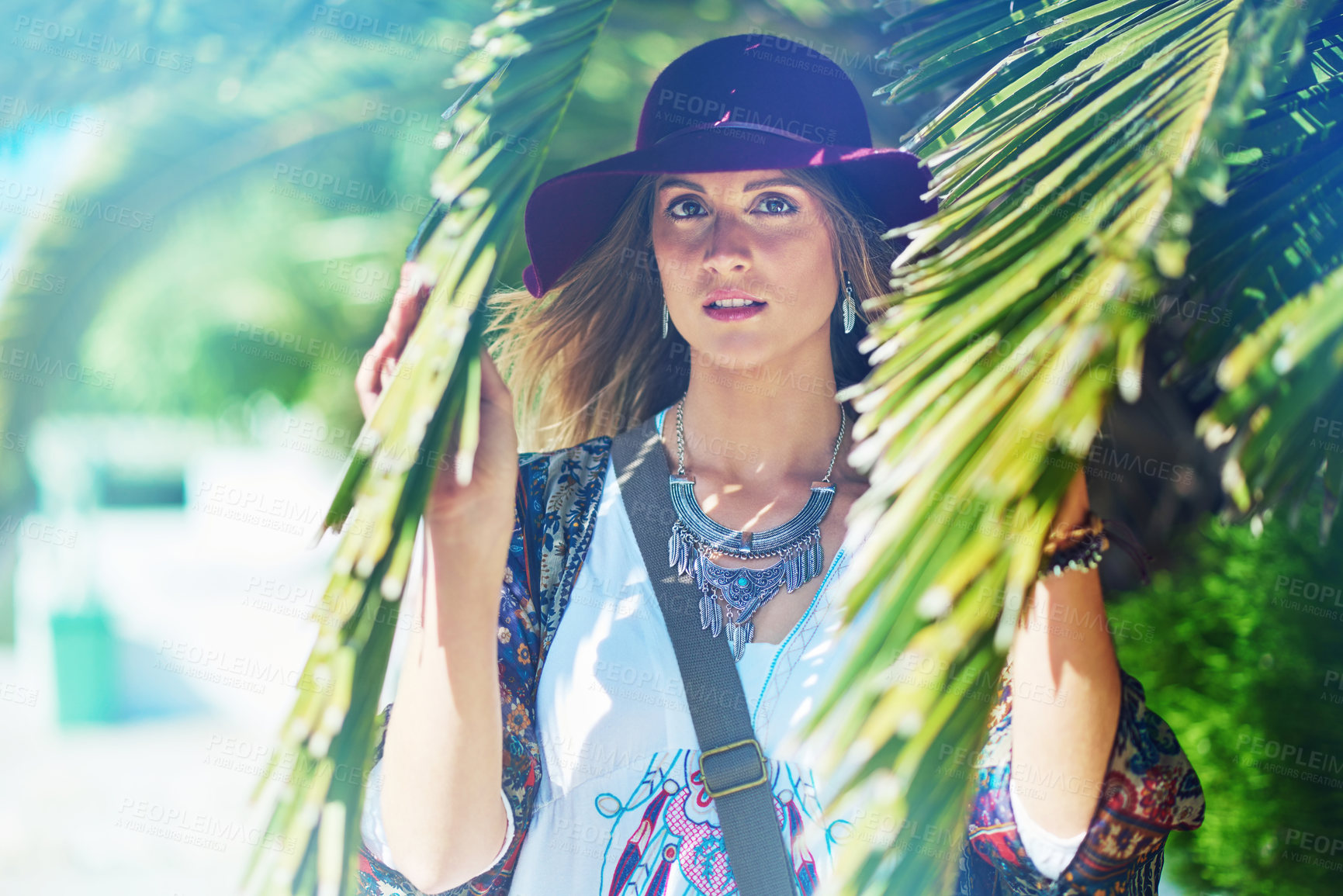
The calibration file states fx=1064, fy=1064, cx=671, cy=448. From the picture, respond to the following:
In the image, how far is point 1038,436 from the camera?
0.75 meters

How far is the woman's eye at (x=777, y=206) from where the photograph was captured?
164 centimetres

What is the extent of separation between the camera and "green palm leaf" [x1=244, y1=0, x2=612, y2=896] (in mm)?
965

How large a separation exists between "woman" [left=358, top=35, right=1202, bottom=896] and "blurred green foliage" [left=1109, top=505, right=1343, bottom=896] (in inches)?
46.0

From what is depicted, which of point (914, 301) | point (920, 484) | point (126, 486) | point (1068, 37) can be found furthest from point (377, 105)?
point (126, 486)

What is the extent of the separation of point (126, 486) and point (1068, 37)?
15.1m

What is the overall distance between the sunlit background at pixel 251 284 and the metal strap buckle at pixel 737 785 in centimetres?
59

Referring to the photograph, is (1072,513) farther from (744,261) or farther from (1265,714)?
(1265,714)

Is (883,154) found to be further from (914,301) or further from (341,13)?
(341,13)
